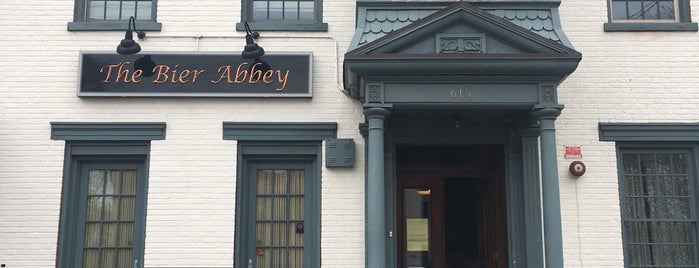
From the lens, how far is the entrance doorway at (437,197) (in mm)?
9164

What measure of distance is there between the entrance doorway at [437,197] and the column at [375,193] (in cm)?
161

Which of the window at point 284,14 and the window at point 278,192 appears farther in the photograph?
the window at point 284,14

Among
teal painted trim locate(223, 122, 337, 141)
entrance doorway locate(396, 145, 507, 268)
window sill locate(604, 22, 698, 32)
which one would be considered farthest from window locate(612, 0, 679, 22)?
teal painted trim locate(223, 122, 337, 141)

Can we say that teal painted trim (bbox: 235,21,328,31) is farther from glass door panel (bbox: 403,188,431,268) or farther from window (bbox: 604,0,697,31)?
window (bbox: 604,0,697,31)

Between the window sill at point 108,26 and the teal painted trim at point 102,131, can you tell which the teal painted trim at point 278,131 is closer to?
the teal painted trim at point 102,131

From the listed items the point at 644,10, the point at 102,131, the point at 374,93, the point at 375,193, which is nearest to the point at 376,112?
the point at 374,93

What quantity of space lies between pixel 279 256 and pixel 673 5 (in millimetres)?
6448

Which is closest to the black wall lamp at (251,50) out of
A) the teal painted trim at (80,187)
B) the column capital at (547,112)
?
the teal painted trim at (80,187)

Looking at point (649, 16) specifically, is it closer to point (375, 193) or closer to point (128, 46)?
point (375, 193)

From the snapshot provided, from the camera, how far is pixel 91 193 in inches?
349

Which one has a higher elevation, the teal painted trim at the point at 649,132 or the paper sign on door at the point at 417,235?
the teal painted trim at the point at 649,132

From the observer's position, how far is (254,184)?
29.1 ft

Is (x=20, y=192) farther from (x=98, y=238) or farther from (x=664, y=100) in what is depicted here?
(x=664, y=100)

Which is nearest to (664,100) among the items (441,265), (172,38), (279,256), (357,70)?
(441,265)
